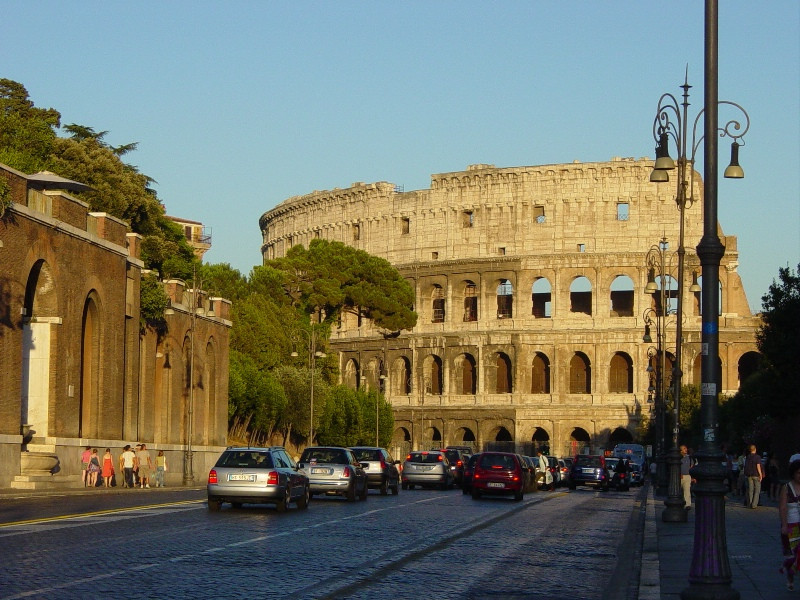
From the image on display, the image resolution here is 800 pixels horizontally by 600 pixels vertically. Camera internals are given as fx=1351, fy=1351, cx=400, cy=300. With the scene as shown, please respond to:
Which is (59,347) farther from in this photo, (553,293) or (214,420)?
(553,293)

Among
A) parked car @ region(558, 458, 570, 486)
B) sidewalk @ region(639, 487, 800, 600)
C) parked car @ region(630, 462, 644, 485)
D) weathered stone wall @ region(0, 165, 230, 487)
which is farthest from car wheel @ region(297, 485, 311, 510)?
parked car @ region(630, 462, 644, 485)

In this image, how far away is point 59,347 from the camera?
37.5 meters

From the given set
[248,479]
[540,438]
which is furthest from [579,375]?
[248,479]

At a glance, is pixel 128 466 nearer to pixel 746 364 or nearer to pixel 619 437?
pixel 619 437

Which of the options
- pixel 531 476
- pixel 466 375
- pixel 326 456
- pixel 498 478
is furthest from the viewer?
pixel 466 375

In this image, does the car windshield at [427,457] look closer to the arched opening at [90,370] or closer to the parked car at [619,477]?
the parked car at [619,477]

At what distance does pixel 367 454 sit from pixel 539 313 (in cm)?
5847

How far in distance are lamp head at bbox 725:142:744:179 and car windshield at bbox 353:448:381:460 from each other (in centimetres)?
1956

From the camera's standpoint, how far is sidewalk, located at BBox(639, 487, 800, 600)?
1252 cm

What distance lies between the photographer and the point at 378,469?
3706 cm

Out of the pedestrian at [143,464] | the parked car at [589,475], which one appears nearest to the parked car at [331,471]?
the pedestrian at [143,464]

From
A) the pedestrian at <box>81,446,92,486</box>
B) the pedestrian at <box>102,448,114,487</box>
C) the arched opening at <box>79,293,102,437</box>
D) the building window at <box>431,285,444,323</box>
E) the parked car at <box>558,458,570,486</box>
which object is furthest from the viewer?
the building window at <box>431,285,444,323</box>

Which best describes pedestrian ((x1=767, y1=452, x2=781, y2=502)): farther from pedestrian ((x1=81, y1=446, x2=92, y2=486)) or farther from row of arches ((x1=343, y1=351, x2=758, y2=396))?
row of arches ((x1=343, y1=351, x2=758, y2=396))

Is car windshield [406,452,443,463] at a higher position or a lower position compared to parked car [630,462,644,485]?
higher
